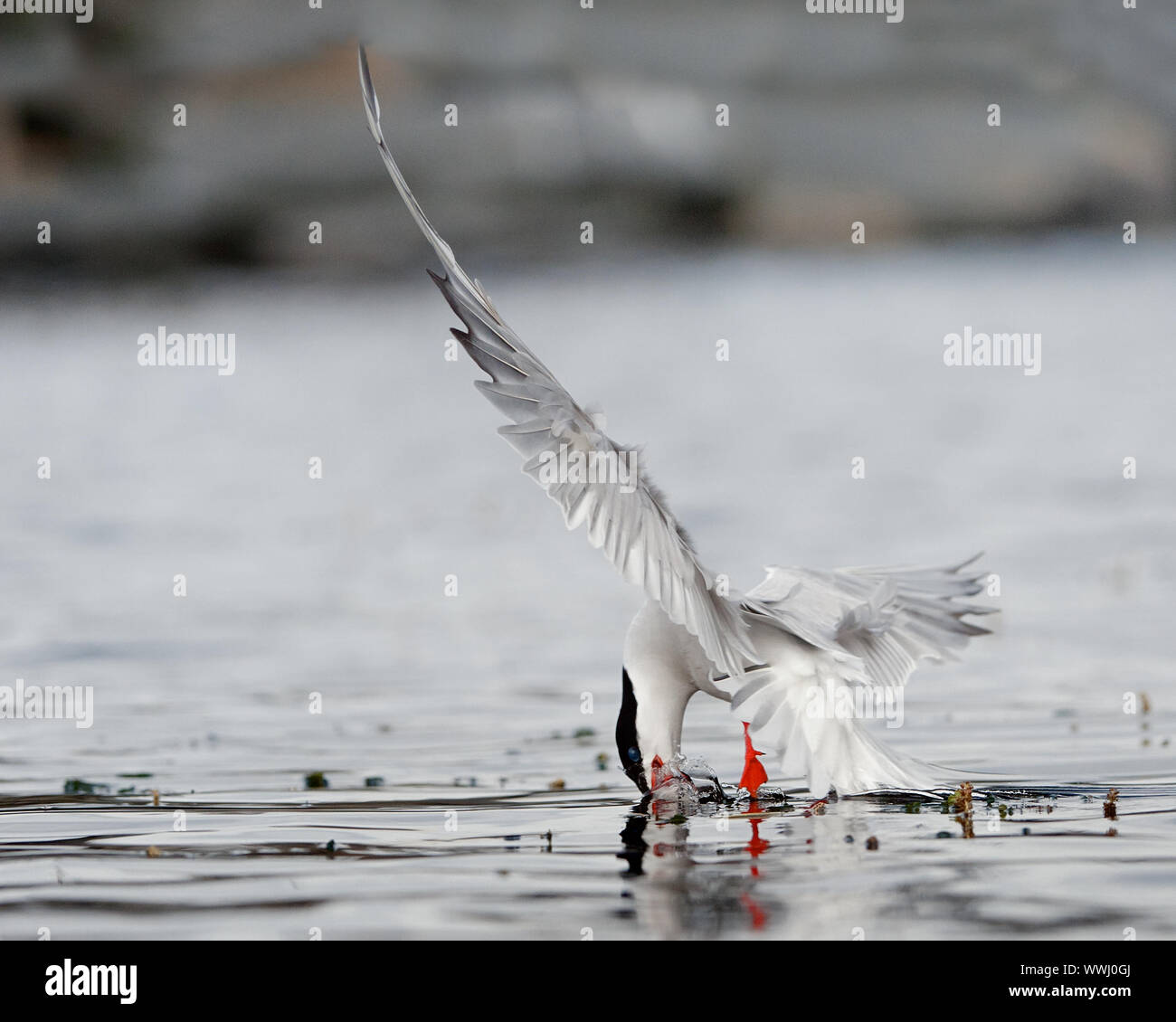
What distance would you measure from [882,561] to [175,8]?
27.0m

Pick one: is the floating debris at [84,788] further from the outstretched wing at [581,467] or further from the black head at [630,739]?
the outstretched wing at [581,467]

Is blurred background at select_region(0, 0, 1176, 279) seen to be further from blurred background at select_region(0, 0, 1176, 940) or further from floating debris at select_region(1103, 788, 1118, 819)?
floating debris at select_region(1103, 788, 1118, 819)

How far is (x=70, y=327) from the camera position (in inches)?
1179

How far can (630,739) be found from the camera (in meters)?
7.45

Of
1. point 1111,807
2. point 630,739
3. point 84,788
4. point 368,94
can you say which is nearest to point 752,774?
point 630,739

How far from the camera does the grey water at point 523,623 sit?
5777 millimetres

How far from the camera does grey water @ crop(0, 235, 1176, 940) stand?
19.0ft

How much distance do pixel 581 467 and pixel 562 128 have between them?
28284mm

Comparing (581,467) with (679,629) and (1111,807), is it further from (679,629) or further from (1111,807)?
(1111,807)

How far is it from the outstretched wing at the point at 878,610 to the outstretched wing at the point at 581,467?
62 centimetres

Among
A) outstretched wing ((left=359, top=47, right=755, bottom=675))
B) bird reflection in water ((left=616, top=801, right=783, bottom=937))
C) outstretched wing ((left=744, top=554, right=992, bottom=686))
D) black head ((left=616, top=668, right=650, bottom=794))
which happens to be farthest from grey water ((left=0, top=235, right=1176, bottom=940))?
outstretched wing ((left=359, top=47, right=755, bottom=675))

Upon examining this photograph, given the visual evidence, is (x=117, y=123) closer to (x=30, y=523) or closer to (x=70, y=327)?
(x=70, y=327)

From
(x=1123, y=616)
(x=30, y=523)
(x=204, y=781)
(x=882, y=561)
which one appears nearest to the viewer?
(x=204, y=781)
